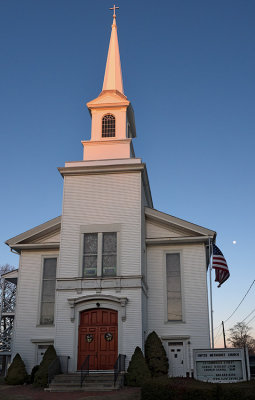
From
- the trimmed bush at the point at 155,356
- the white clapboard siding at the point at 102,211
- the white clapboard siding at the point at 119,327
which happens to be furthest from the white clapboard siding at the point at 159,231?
the trimmed bush at the point at 155,356

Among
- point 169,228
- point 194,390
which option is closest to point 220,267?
point 169,228

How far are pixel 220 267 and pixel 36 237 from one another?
9.77 metres

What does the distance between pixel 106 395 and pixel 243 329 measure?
235 ft

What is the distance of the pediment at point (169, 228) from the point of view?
72.3 feet

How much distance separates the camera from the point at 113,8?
29891mm

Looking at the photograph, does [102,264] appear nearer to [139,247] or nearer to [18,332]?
[139,247]

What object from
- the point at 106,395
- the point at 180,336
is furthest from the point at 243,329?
the point at 106,395

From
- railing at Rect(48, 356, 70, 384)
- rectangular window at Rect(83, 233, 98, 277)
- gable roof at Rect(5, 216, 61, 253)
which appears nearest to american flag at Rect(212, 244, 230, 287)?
rectangular window at Rect(83, 233, 98, 277)

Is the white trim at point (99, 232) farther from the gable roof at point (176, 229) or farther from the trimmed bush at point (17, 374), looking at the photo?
the trimmed bush at point (17, 374)

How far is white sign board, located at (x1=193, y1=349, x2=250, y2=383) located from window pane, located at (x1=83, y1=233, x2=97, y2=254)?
27.6ft

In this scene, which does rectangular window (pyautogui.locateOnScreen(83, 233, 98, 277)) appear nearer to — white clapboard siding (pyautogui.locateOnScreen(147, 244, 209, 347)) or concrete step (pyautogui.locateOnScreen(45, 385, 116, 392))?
white clapboard siding (pyautogui.locateOnScreen(147, 244, 209, 347))

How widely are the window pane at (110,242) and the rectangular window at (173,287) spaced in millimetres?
3200

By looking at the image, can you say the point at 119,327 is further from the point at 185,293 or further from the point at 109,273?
the point at 185,293

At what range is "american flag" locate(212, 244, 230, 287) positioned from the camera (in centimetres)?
2117
